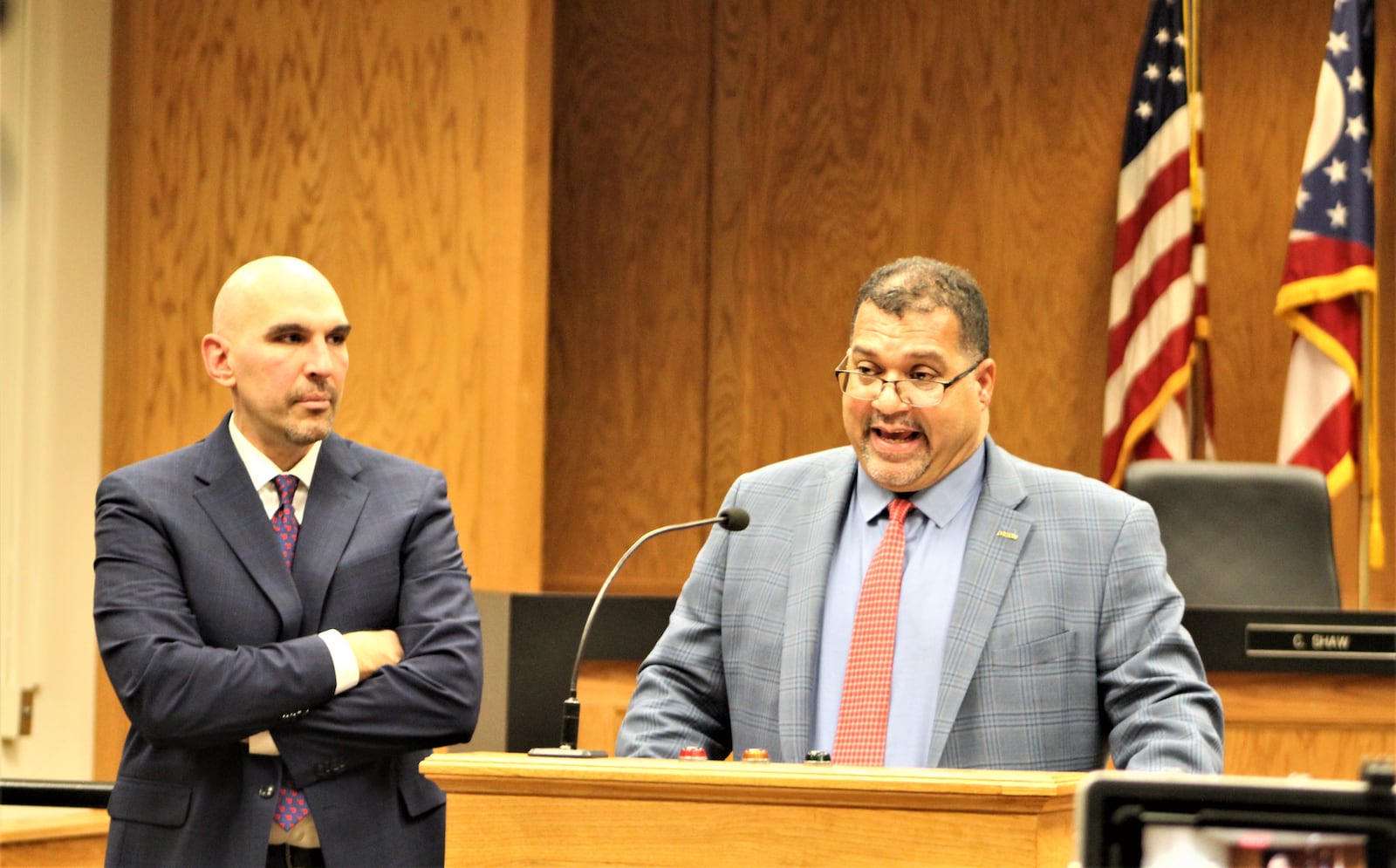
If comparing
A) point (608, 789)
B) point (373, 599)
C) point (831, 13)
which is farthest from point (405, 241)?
point (608, 789)

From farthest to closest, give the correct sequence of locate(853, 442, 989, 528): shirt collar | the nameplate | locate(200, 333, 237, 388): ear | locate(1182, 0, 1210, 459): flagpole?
locate(1182, 0, 1210, 459): flagpole
the nameplate
locate(200, 333, 237, 388): ear
locate(853, 442, 989, 528): shirt collar

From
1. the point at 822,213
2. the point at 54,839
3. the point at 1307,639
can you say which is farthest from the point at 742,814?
the point at 822,213

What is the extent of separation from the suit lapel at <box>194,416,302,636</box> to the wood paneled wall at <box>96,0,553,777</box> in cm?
251

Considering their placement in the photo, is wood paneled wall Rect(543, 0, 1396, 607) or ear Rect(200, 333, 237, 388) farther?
wood paneled wall Rect(543, 0, 1396, 607)

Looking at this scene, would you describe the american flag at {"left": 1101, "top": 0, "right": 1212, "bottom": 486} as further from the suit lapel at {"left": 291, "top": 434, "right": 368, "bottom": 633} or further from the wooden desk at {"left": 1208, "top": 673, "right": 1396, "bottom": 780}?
the suit lapel at {"left": 291, "top": 434, "right": 368, "bottom": 633}

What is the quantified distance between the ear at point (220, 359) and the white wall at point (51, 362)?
237cm

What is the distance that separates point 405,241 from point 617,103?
60.9 inches

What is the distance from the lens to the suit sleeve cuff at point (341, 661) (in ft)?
9.20

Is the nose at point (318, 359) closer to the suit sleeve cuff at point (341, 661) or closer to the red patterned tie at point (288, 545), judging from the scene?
the red patterned tie at point (288, 545)

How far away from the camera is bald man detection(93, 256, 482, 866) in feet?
9.02

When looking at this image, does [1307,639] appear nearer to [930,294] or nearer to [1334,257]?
[1334,257]

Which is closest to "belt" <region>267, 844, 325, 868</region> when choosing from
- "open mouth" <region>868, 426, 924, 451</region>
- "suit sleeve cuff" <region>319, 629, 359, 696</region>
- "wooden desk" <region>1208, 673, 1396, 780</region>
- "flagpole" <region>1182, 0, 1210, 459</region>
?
"suit sleeve cuff" <region>319, 629, 359, 696</region>

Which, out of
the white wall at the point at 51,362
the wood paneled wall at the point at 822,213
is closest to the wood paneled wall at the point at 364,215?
the white wall at the point at 51,362

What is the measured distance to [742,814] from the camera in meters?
2.06
